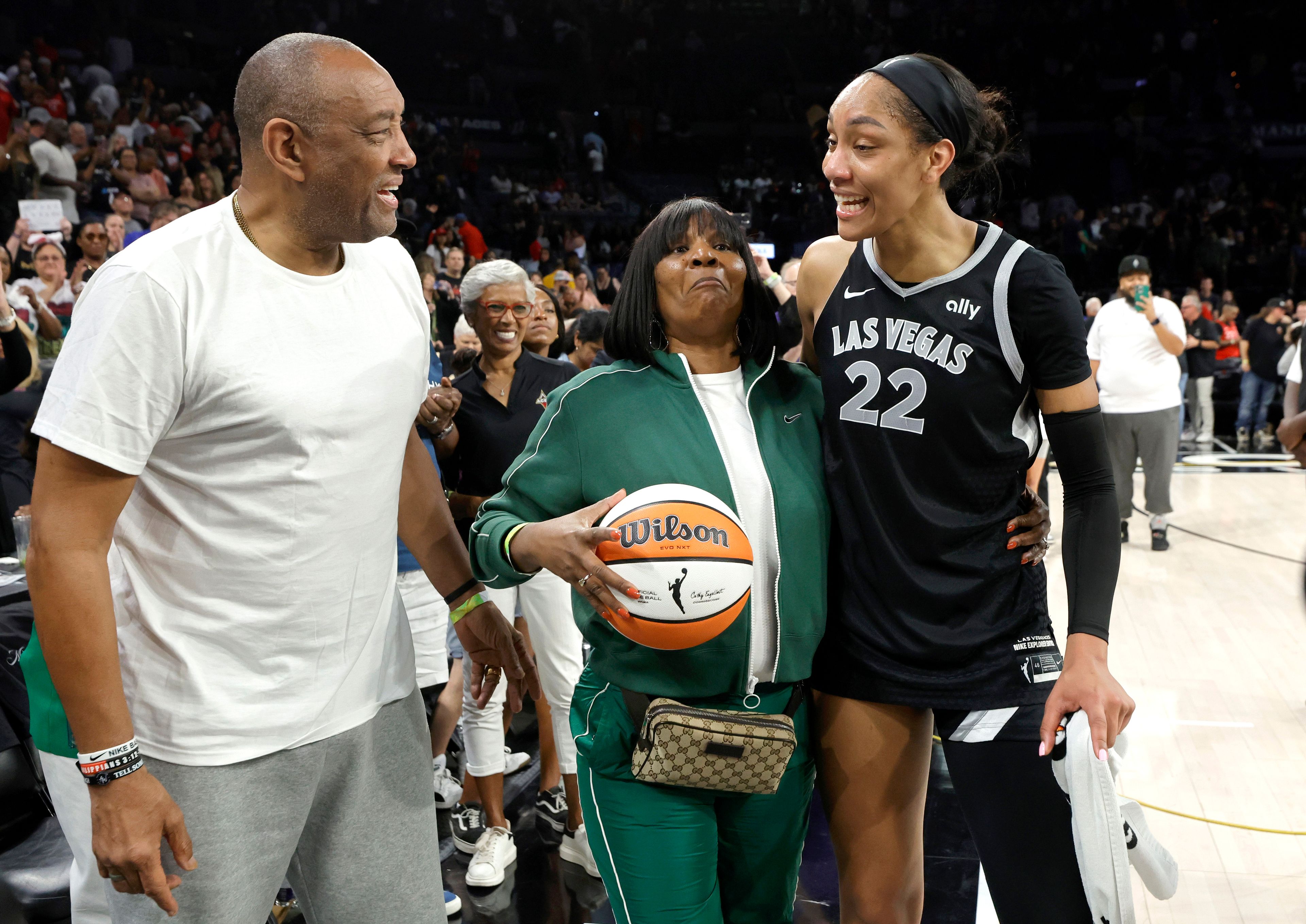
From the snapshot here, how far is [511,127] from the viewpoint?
A: 59.8 ft

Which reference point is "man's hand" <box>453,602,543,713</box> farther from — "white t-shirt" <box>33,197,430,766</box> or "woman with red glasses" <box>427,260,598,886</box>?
"woman with red glasses" <box>427,260,598,886</box>

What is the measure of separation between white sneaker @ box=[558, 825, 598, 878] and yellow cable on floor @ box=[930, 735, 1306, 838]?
1144 mm

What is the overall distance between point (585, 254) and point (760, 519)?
13506 mm

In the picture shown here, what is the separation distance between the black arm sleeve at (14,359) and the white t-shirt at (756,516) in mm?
2924

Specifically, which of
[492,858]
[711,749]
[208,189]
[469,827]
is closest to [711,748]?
[711,749]

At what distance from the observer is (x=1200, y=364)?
1150cm

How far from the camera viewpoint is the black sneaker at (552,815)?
11.8ft

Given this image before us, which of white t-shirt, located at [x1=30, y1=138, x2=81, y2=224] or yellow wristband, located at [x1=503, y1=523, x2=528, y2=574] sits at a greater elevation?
white t-shirt, located at [x1=30, y1=138, x2=81, y2=224]

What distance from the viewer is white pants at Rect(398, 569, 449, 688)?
3592 millimetres

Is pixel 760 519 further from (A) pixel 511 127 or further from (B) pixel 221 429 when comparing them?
(A) pixel 511 127

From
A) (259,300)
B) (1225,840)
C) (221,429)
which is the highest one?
(259,300)

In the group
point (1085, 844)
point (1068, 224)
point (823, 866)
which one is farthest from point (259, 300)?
point (1068, 224)

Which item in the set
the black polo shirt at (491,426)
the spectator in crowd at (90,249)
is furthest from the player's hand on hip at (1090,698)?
the spectator in crowd at (90,249)

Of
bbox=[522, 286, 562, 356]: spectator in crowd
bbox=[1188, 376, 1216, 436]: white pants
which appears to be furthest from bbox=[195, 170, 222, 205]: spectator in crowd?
bbox=[1188, 376, 1216, 436]: white pants
